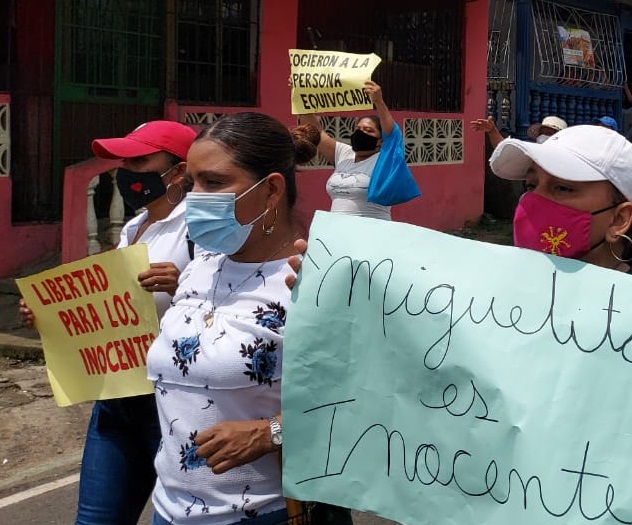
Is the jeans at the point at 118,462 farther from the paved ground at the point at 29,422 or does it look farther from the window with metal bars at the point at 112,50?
the window with metal bars at the point at 112,50

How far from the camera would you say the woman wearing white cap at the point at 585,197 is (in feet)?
6.78

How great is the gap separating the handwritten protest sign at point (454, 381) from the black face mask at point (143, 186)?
107 cm

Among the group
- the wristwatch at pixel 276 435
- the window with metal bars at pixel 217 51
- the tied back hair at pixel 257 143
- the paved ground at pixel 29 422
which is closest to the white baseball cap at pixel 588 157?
the tied back hair at pixel 257 143

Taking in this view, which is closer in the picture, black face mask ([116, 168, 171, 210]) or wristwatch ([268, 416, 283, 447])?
wristwatch ([268, 416, 283, 447])

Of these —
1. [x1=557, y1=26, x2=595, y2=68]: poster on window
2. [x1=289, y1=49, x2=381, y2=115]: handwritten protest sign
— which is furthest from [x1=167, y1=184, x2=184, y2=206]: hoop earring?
[x1=557, y1=26, x2=595, y2=68]: poster on window

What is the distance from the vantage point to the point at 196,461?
7.43 ft

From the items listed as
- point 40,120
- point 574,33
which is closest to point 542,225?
point 40,120

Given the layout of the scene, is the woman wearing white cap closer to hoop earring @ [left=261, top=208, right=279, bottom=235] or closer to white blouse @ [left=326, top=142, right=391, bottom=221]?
hoop earring @ [left=261, top=208, right=279, bottom=235]

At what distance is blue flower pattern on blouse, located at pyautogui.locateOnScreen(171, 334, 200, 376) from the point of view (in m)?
2.27

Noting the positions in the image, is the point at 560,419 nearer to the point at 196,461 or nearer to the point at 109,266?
the point at 196,461

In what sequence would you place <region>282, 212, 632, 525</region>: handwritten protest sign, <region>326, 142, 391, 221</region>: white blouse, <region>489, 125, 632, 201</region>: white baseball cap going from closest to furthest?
<region>282, 212, 632, 525</region>: handwritten protest sign → <region>489, 125, 632, 201</region>: white baseball cap → <region>326, 142, 391, 221</region>: white blouse

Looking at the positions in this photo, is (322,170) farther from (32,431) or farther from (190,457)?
(190,457)

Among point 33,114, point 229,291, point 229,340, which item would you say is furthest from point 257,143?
point 33,114

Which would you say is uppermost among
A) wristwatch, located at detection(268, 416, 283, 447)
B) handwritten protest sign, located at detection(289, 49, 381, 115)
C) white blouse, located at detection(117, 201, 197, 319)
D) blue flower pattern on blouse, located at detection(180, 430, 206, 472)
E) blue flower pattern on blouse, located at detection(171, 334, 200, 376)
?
handwritten protest sign, located at detection(289, 49, 381, 115)
